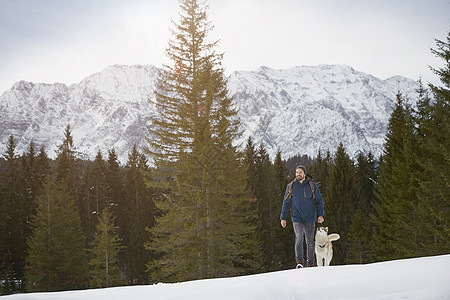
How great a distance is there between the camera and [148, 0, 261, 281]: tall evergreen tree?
532 inches

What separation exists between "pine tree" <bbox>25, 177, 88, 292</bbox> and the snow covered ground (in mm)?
25383

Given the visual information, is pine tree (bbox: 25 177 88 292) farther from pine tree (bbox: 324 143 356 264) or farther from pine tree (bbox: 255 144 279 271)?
pine tree (bbox: 324 143 356 264)

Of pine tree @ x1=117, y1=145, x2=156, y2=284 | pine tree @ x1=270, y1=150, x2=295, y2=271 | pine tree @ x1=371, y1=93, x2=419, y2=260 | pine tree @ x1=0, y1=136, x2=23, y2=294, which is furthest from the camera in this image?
pine tree @ x1=117, y1=145, x2=156, y2=284

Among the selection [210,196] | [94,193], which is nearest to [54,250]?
[94,193]

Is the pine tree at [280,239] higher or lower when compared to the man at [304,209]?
lower

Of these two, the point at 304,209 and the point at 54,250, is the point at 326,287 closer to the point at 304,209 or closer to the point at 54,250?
the point at 304,209

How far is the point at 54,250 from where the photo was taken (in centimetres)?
2675

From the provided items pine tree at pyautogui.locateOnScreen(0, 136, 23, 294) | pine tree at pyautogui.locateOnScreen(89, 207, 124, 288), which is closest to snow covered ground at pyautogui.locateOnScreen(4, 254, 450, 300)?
pine tree at pyautogui.locateOnScreen(89, 207, 124, 288)

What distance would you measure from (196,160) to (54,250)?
2016 cm

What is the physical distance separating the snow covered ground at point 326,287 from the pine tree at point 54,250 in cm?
2538

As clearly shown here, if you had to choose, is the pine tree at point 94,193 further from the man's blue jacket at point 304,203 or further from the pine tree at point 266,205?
the man's blue jacket at point 304,203

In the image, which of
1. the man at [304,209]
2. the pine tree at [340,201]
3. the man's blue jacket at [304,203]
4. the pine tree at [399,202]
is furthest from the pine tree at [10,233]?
the man's blue jacket at [304,203]

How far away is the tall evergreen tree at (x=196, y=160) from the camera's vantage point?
13.5 metres

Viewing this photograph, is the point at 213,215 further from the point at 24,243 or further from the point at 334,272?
the point at 24,243
